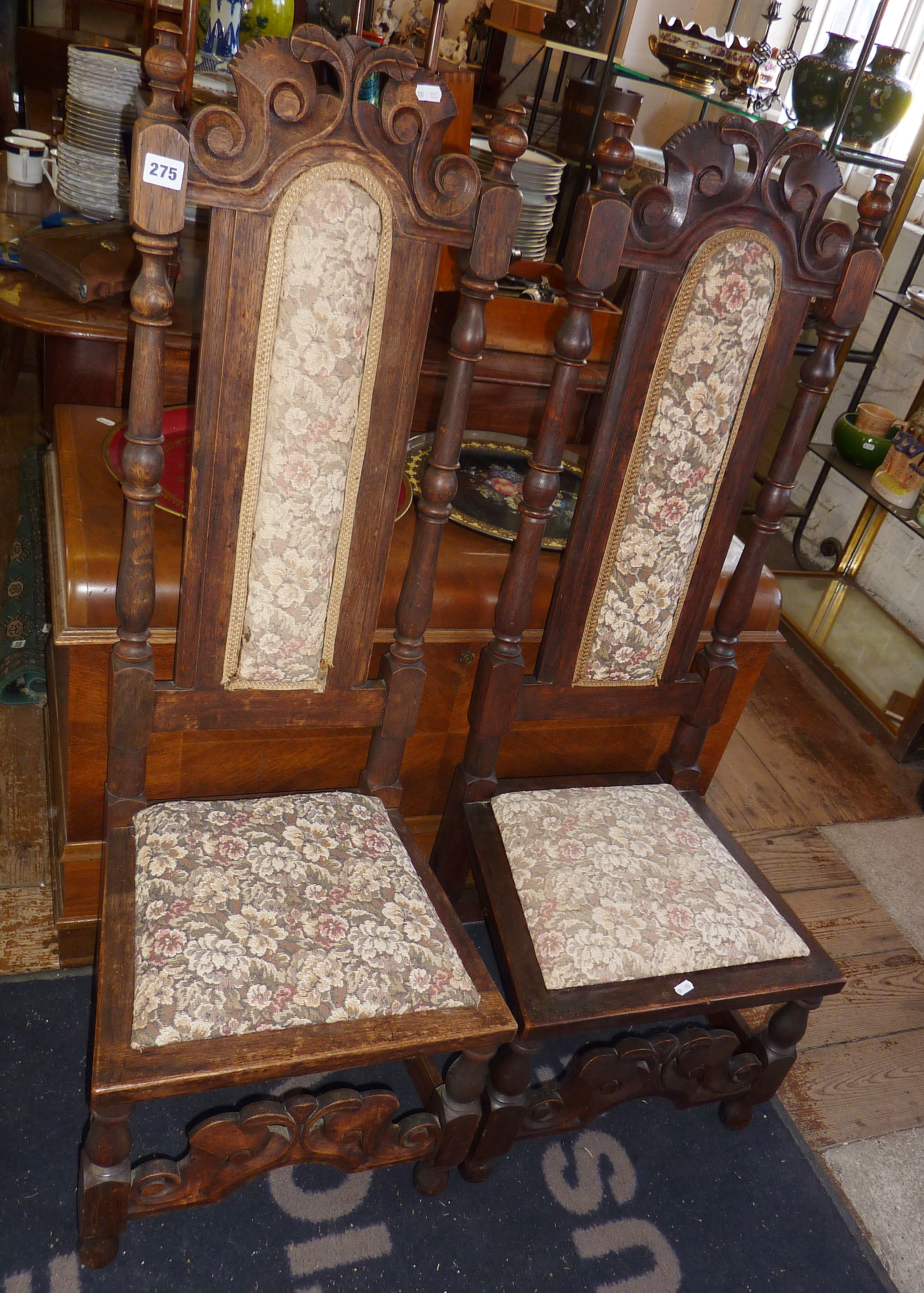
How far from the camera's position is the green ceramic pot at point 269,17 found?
6.48 ft

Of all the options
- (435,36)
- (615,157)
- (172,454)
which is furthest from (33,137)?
(615,157)

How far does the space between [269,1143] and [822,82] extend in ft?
9.34

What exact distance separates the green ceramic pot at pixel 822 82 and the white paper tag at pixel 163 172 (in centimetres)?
230

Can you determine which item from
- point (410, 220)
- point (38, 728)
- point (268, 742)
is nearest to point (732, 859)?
point (268, 742)

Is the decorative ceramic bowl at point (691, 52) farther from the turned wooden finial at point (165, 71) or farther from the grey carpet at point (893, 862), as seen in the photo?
the grey carpet at point (893, 862)

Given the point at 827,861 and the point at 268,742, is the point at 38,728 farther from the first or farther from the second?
the point at 827,861

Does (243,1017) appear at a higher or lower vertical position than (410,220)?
lower

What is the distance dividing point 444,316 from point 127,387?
609 mm

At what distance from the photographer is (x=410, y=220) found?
1.21 meters

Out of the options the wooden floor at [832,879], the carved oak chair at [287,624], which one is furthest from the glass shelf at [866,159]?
the carved oak chair at [287,624]

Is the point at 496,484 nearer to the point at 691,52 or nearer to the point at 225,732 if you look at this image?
the point at 225,732

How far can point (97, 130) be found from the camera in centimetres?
204

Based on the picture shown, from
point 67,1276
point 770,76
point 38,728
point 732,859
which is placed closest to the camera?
point 67,1276

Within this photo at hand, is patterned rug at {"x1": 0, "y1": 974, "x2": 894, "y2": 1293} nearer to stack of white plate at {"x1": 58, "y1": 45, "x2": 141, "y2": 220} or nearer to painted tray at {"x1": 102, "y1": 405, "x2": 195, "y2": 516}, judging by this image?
painted tray at {"x1": 102, "y1": 405, "x2": 195, "y2": 516}
